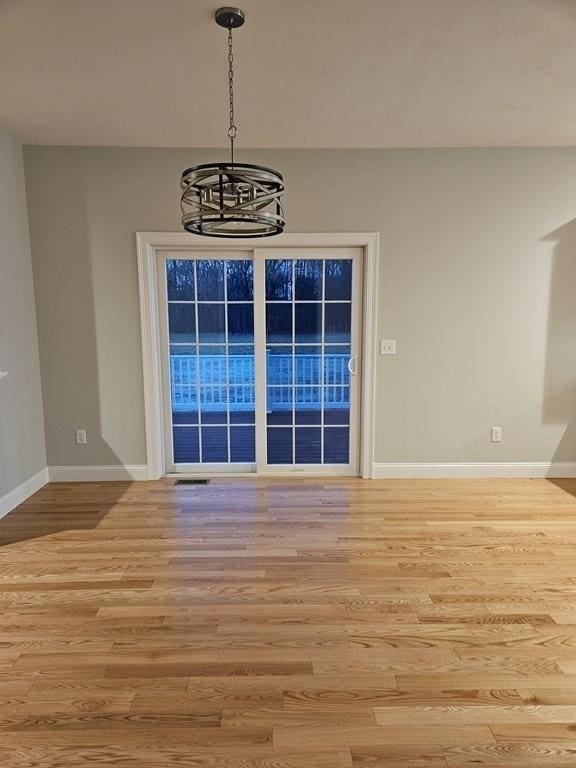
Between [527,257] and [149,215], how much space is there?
313 centimetres

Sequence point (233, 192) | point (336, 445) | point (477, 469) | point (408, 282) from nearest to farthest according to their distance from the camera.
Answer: point (233, 192) < point (408, 282) < point (477, 469) < point (336, 445)

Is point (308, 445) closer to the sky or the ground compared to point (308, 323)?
closer to the ground

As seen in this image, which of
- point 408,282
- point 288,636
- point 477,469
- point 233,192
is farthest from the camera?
point 477,469

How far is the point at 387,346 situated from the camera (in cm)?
399

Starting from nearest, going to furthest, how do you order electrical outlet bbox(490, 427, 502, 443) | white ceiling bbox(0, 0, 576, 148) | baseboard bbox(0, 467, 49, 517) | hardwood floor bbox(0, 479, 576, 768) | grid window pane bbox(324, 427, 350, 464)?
hardwood floor bbox(0, 479, 576, 768)
white ceiling bbox(0, 0, 576, 148)
baseboard bbox(0, 467, 49, 517)
electrical outlet bbox(490, 427, 502, 443)
grid window pane bbox(324, 427, 350, 464)

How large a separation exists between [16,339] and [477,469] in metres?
3.94

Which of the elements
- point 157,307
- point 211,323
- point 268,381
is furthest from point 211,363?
point 157,307

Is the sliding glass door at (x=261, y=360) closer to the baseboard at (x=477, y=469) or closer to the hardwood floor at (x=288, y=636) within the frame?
the baseboard at (x=477, y=469)

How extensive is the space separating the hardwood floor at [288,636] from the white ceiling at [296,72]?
273cm

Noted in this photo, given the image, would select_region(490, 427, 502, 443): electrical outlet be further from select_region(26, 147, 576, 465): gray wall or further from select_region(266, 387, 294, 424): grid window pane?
select_region(266, 387, 294, 424): grid window pane

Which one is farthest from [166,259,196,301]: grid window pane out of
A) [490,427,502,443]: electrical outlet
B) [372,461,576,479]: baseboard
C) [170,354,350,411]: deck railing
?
[490,427,502,443]: electrical outlet

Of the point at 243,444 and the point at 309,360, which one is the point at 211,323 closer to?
the point at 309,360

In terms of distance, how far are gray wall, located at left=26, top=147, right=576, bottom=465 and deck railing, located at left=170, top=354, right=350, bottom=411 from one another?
1.18 feet

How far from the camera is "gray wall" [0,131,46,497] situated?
3.42 metres
